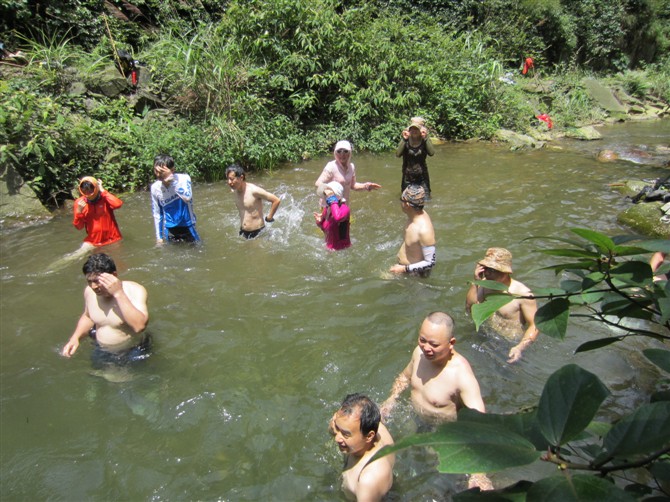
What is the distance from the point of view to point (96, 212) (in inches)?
244

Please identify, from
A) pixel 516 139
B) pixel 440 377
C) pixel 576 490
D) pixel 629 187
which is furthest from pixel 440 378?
pixel 516 139

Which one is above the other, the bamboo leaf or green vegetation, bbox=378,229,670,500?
green vegetation, bbox=378,229,670,500

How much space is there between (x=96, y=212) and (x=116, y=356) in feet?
8.97

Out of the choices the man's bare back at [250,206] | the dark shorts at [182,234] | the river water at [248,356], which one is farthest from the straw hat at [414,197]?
the dark shorts at [182,234]

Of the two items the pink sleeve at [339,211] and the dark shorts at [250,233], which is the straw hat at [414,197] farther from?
the dark shorts at [250,233]

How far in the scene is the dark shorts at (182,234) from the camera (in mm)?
6340

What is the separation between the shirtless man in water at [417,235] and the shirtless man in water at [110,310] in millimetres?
2539

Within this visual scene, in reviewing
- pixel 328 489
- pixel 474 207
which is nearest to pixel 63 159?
pixel 474 207

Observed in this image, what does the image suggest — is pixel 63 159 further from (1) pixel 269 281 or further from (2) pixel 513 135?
(2) pixel 513 135

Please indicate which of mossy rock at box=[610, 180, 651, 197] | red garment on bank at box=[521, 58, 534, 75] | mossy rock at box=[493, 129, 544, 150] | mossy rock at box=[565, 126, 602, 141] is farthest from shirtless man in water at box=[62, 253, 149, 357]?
red garment on bank at box=[521, 58, 534, 75]

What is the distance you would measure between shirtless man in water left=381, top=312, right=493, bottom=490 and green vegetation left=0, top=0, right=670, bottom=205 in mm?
7203

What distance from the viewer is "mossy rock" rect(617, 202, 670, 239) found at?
674cm

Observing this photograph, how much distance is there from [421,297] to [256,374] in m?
2.02

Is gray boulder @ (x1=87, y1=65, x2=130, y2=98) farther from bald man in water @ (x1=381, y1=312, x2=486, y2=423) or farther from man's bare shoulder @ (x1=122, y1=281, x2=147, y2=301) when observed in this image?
bald man in water @ (x1=381, y1=312, x2=486, y2=423)
